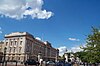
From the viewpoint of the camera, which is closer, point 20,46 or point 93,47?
point 93,47

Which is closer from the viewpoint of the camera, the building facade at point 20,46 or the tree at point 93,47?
the tree at point 93,47

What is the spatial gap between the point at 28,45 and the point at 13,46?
25.9 feet

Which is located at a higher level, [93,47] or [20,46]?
[20,46]

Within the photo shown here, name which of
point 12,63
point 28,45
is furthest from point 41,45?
point 12,63

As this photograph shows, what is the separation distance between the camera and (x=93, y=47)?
31.6 metres

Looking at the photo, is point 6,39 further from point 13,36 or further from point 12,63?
point 12,63

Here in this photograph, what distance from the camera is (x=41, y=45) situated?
12494 centimetres

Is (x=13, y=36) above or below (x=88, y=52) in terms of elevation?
above

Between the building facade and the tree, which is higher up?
the building facade

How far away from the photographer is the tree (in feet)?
101

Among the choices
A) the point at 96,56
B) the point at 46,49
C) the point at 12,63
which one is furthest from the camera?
the point at 46,49

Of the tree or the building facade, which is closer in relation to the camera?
the tree

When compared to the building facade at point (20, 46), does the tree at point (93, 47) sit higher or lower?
lower

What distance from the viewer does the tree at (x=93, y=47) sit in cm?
3069
